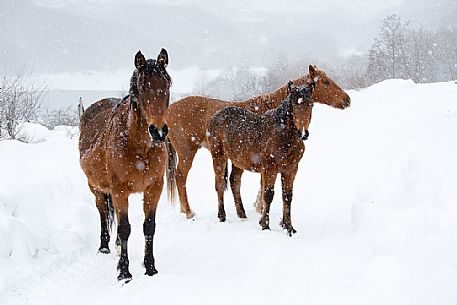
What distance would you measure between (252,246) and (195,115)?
3.45 meters

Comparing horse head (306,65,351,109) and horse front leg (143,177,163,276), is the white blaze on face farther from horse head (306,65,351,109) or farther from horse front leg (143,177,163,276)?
horse head (306,65,351,109)

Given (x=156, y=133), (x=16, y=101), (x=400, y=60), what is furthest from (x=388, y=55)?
(x=156, y=133)

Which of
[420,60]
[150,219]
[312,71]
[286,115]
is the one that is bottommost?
[150,219]

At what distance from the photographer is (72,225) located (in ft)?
18.6

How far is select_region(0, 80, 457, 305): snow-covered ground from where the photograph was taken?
11.4 ft

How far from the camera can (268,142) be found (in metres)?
6.04

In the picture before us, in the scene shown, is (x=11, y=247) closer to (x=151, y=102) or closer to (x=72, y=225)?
(x=72, y=225)

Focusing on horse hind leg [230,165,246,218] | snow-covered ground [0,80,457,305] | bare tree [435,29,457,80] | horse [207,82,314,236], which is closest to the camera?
snow-covered ground [0,80,457,305]

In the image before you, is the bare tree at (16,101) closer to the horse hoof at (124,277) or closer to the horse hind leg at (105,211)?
the horse hind leg at (105,211)

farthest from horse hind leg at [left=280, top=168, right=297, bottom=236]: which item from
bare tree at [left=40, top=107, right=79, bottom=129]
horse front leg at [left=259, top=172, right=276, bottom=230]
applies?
bare tree at [left=40, top=107, right=79, bottom=129]

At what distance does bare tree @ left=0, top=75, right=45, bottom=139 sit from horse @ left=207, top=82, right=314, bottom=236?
9946mm

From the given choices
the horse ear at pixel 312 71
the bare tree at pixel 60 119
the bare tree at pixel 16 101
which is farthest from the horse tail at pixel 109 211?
the bare tree at pixel 60 119

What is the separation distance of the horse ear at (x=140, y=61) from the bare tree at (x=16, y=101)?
469 inches

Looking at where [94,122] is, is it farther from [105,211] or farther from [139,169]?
[139,169]
